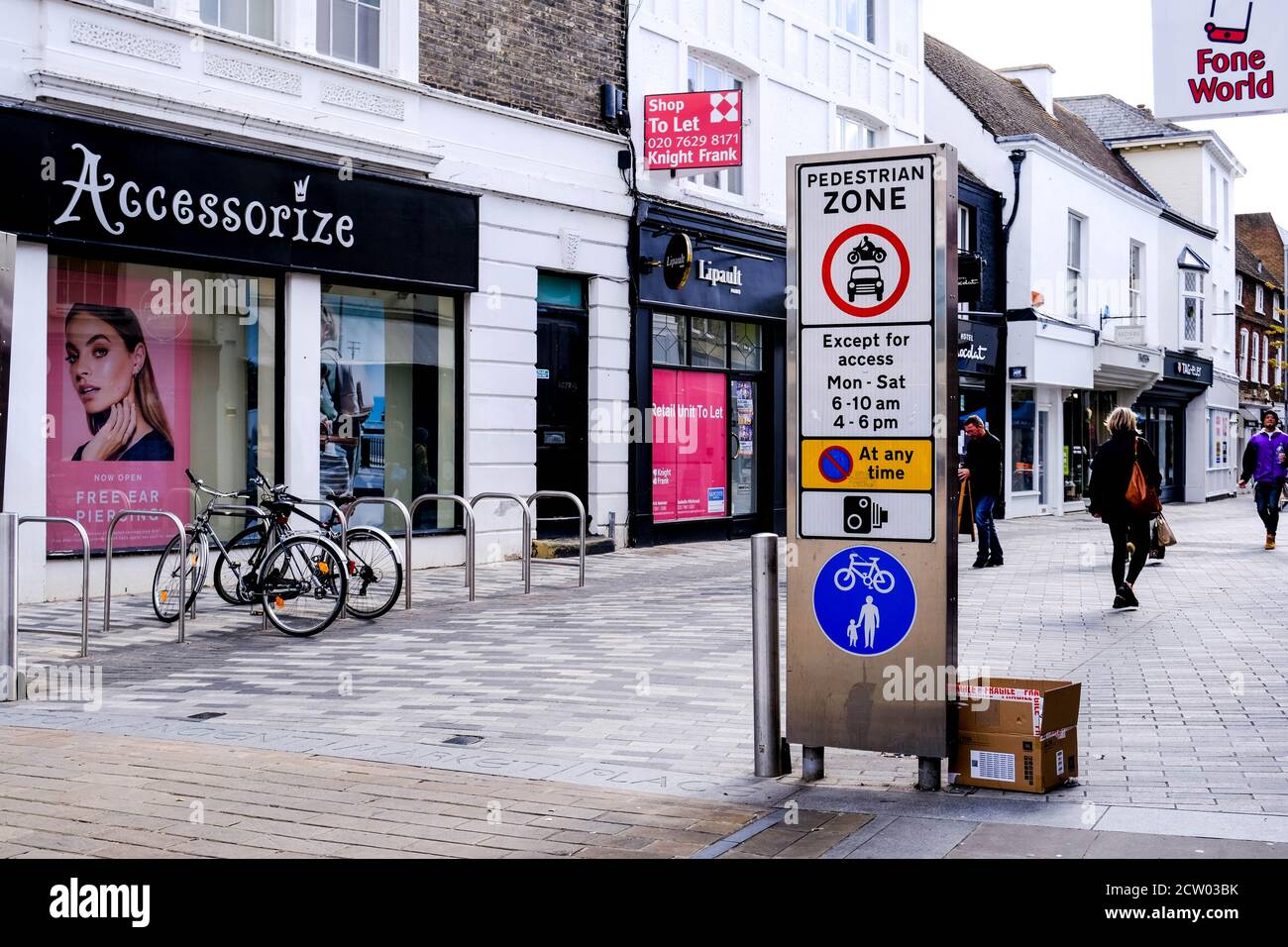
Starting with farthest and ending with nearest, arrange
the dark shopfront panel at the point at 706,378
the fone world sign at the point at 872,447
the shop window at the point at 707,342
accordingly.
→ the shop window at the point at 707,342, the dark shopfront panel at the point at 706,378, the fone world sign at the point at 872,447

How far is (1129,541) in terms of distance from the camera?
40.4 ft

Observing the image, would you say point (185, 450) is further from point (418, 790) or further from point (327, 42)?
point (418, 790)

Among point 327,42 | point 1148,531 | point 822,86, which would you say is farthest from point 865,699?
point 822,86

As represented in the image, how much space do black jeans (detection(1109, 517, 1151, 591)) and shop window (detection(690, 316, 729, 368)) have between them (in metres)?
8.33

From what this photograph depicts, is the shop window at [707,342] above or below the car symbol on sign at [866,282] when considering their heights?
above

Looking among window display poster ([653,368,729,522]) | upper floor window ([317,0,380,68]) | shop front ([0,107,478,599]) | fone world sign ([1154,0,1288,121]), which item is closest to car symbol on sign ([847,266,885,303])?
fone world sign ([1154,0,1288,121])

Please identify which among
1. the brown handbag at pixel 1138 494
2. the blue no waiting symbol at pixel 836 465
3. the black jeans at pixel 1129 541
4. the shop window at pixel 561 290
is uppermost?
the shop window at pixel 561 290

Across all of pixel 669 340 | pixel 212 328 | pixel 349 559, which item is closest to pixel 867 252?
pixel 349 559

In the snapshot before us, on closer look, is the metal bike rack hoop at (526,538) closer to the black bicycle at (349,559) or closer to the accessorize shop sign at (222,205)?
the black bicycle at (349,559)

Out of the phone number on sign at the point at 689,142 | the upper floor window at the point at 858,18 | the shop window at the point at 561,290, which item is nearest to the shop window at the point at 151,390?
the shop window at the point at 561,290

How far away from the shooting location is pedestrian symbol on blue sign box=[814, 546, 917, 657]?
18.7ft

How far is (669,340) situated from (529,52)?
438 cm

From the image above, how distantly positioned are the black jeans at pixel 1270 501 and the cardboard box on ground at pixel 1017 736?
594 inches

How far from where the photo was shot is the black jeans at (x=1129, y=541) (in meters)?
12.1
